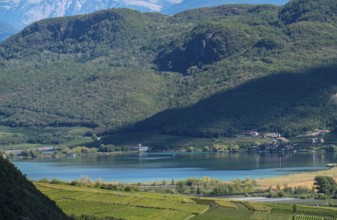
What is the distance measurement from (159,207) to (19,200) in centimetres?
3380

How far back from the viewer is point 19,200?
53.1m

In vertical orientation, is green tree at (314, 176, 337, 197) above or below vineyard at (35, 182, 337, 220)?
above

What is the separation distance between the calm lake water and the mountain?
7292 cm

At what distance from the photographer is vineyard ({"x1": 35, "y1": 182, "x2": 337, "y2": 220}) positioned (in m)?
81.1

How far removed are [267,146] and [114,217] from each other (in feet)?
400

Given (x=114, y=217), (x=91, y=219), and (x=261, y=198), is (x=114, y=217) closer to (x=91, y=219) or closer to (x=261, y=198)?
(x=91, y=219)

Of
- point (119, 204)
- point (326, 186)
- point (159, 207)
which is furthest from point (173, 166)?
point (119, 204)

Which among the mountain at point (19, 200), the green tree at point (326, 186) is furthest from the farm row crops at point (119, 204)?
the green tree at point (326, 186)

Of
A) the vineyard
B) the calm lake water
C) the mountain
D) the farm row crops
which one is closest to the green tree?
the vineyard

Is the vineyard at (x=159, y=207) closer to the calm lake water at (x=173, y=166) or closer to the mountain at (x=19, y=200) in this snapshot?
the mountain at (x=19, y=200)

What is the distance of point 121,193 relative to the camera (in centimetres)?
9406

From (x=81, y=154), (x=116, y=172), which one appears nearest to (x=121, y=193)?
(x=116, y=172)

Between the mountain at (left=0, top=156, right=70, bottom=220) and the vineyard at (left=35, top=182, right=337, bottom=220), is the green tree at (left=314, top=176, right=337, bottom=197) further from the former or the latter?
the mountain at (left=0, top=156, right=70, bottom=220)

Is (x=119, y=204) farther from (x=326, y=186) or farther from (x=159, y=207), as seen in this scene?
(x=326, y=186)
